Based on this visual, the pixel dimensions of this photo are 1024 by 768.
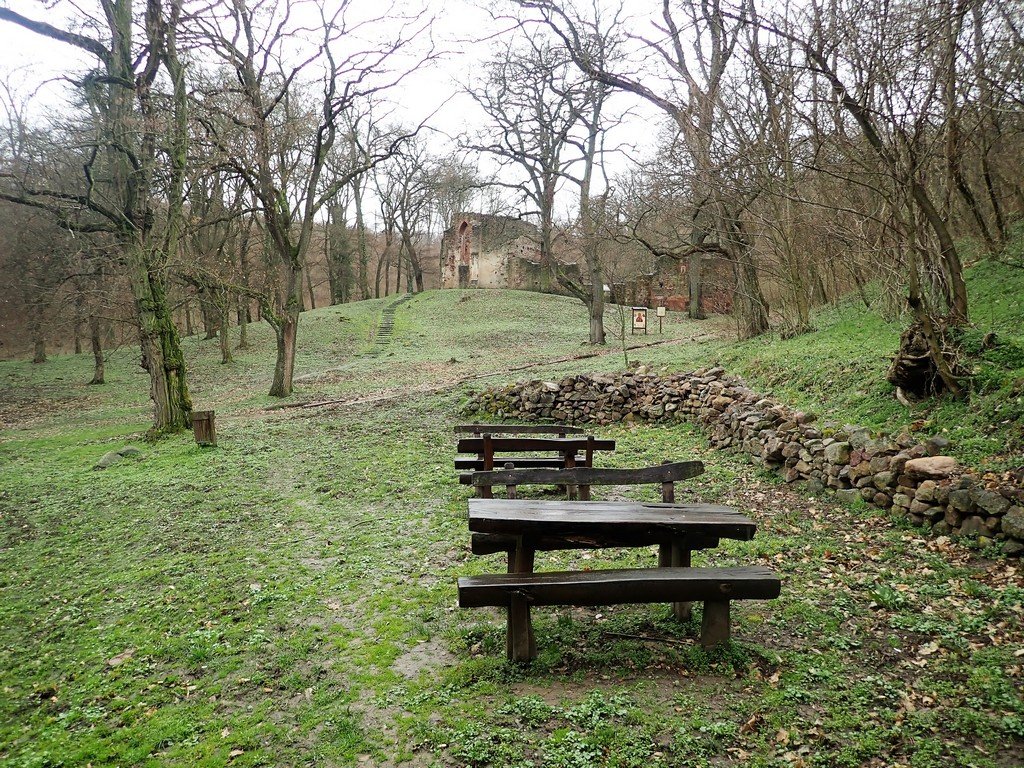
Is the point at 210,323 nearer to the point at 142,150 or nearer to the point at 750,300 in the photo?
the point at 142,150

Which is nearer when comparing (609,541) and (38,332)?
(609,541)

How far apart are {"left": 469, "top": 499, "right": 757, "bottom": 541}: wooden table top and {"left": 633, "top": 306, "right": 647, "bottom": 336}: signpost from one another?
20.6 meters

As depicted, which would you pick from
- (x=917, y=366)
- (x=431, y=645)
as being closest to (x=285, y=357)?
(x=431, y=645)

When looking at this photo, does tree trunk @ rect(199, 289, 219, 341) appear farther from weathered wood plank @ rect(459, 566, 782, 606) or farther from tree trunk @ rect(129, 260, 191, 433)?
weathered wood plank @ rect(459, 566, 782, 606)

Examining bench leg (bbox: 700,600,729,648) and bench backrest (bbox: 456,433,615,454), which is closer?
bench leg (bbox: 700,600,729,648)

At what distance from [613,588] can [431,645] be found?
4.52 feet

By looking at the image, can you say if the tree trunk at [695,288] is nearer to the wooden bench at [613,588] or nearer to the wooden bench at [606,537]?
the wooden bench at [606,537]

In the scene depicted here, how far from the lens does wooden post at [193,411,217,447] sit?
10.4m

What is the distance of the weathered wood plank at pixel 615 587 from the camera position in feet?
10.9

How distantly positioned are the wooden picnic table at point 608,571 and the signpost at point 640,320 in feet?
67.5

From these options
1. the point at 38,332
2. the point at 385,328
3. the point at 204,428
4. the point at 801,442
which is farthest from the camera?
the point at 385,328

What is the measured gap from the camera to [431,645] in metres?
3.96

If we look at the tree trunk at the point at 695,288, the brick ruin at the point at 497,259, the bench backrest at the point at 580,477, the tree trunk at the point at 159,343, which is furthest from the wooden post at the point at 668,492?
the brick ruin at the point at 497,259

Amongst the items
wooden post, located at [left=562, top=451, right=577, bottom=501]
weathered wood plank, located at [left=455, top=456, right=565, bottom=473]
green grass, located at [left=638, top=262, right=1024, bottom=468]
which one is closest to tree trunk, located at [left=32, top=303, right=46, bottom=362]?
weathered wood plank, located at [left=455, top=456, right=565, bottom=473]
